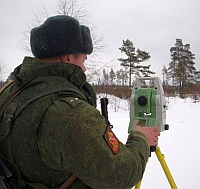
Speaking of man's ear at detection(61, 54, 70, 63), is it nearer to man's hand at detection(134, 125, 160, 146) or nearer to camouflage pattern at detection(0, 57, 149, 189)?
camouflage pattern at detection(0, 57, 149, 189)

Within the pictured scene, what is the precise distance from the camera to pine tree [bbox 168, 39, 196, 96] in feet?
89.4

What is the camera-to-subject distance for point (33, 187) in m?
0.87

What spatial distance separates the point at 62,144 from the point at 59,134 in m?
0.04

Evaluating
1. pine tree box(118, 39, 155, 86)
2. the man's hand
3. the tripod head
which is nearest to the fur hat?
the man's hand

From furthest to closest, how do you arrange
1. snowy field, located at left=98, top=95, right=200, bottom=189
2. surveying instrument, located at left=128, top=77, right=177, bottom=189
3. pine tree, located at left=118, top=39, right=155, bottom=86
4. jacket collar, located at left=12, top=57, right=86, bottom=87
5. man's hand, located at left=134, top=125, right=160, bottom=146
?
pine tree, located at left=118, top=39, right=155, bottom=86
snowy field, located at left=98, top=95, right=200, bottom=189
surveying instrument, located at left=128, top=77, right=177, bottom=189
man's hand, located at left=134, top=125, right=160, bottom=146
jacket collar, located at left=12, top=57, right=86, bottom=87

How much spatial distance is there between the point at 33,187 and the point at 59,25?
76 cm

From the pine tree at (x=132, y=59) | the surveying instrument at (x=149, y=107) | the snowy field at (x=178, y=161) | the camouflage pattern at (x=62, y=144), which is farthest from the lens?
the pine tree at (x=132, y=59)

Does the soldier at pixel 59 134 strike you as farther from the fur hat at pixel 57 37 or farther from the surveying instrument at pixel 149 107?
the surveying instrument at pixel 149 107

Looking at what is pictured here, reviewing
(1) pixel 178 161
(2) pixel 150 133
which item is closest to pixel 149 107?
(2) pixel 150 133

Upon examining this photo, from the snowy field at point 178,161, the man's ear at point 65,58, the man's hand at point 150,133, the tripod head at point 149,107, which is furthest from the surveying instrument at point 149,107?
the snowy field at point 178,161

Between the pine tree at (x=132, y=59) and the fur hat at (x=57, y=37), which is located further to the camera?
the pine tree at (x=132, y=59)

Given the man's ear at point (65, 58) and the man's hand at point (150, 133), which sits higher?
the man's ear at point (65, 58)

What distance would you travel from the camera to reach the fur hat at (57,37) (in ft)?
3.20

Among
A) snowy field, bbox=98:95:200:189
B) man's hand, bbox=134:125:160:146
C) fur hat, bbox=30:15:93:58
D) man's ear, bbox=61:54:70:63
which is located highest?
fur hat, bbox=30:15:93:58
